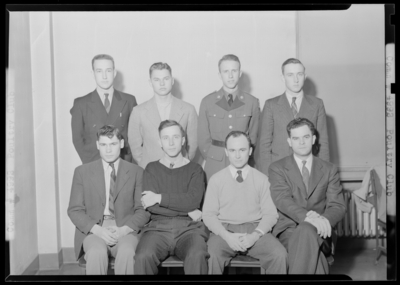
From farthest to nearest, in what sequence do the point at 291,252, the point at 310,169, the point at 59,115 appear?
the point at 59,115 → the point at 310,169 → the point at 291,252

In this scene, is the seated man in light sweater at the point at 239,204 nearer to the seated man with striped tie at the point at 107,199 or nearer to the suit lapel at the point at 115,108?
the seated man with striped tie at the point at 107,199

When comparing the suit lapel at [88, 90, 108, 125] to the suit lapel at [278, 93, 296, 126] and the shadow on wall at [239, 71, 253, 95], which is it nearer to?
the shadow on wall at [239, 71, 253, 95]

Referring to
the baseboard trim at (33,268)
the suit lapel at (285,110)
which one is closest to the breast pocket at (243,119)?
the suit lapel at (285,110)

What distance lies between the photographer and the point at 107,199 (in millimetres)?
3721

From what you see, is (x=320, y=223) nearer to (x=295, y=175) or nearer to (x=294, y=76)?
(x=295, y=175)

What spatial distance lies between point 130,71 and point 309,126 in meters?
1.38

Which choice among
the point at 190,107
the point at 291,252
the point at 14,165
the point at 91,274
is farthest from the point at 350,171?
A: the point at 14,165

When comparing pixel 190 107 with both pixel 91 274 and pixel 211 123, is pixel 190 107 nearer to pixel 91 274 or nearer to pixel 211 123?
pixel 211 123

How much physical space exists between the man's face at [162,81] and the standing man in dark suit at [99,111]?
0.24 meters

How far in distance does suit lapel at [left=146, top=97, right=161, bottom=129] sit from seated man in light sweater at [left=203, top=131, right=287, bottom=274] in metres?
0.53

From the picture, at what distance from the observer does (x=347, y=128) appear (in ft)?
13.0

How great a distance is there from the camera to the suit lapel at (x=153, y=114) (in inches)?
150

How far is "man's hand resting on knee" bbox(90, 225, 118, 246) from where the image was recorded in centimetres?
358

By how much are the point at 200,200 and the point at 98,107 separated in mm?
1014
